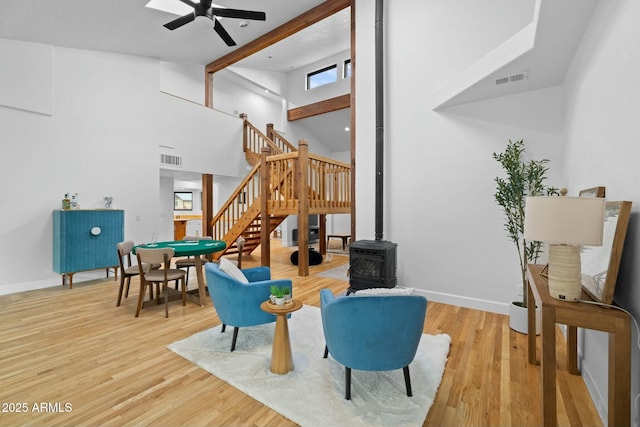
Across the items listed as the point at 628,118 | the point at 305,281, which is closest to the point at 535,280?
the point at 628,118

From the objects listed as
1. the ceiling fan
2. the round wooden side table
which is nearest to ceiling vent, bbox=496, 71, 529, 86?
the round wooden side table

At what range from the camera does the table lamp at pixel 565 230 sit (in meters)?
1.45

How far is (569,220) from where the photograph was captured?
1.49m

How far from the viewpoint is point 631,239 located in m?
1.52

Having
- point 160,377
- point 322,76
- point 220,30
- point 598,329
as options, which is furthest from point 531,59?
point 322,76

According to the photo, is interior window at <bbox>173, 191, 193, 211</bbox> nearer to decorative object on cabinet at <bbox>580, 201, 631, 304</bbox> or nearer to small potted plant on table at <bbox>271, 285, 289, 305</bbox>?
small potted plant on table at <bbox>271, 285, 289, 305</bbox>

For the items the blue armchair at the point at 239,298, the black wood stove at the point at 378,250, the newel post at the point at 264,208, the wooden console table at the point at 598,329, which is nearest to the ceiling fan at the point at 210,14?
the black wood stove at the point at 378,250

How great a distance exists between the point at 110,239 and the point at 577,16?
21.5 feet

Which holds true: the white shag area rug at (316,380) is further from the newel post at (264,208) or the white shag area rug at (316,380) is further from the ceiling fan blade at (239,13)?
the ceiling fan blade at (239,13)

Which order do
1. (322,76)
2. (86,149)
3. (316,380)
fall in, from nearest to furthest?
(316,380) < (86,149) < (322,76)

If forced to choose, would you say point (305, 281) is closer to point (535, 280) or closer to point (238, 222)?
point (238, 222)

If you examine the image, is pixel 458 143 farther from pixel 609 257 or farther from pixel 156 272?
pixel 156 272

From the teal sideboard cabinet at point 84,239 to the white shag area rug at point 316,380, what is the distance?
3.16 m

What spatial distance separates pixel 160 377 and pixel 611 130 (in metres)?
3.58
